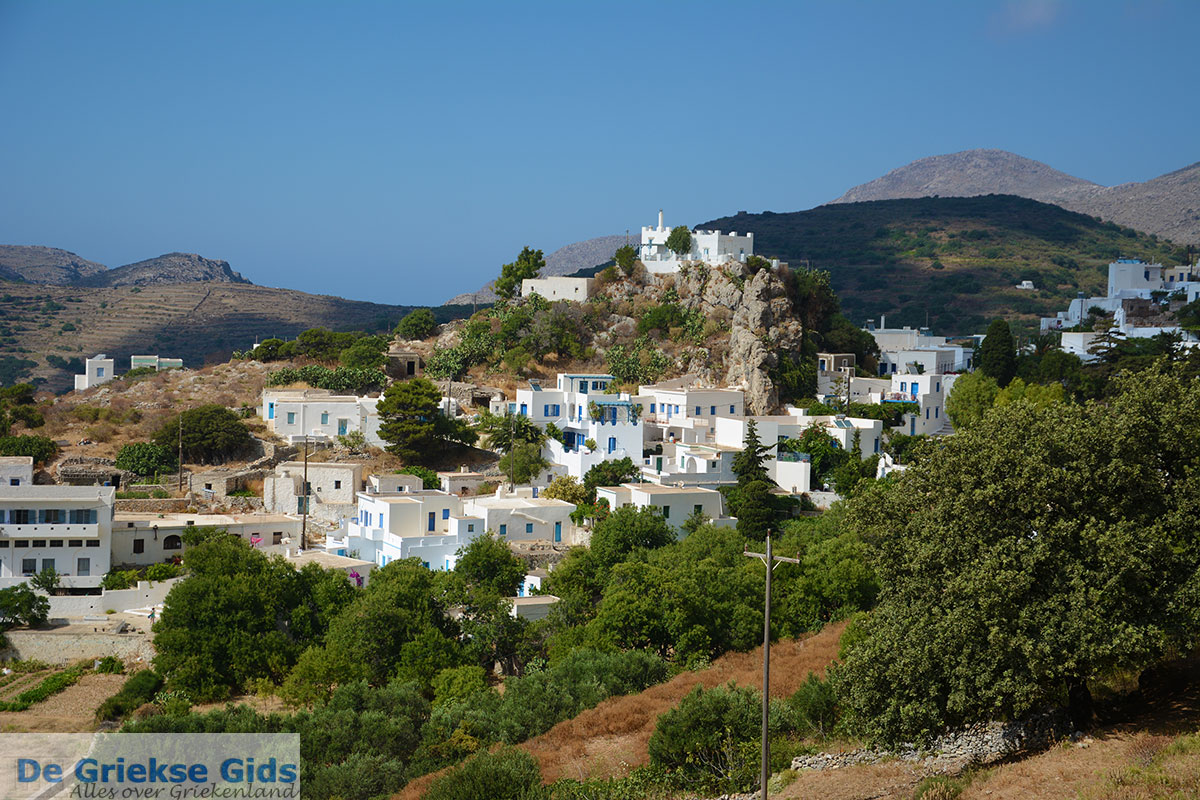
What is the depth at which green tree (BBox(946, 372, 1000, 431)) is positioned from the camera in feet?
151

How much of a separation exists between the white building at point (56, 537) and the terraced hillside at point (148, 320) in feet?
226

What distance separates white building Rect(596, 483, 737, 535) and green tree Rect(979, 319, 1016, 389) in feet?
61.6

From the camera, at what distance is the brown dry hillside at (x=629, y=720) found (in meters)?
19.2

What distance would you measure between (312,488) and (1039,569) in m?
29.3

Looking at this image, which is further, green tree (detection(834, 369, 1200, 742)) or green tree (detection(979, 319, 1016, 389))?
green tree (detection(979, 319, 1016, 389))

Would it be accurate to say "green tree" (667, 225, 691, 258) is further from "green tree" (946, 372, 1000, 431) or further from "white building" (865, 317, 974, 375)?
"green tree" (946, 372, 1000, 431)

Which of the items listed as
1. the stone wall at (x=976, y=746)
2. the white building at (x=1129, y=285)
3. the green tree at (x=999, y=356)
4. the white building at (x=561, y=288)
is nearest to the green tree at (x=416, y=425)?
the white building at (x=561, y=288)

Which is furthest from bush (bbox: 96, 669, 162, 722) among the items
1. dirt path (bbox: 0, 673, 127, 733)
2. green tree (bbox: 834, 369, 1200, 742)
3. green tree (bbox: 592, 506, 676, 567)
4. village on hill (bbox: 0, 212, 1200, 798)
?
green tree (bbox: 834, 369, 1200, 742)

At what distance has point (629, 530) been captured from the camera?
3434 cm

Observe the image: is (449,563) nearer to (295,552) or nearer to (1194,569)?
(295,552)

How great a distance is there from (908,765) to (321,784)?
9.90m

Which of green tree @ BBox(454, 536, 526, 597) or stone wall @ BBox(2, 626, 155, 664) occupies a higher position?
green tree @ BBox(454, 536, 526, 597)

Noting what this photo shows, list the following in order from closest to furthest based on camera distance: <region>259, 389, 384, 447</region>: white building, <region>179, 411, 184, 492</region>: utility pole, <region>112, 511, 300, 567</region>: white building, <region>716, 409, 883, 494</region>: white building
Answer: <region>112, 511, 300, 567</region>: white building, <region>716, 409, 883, 494</region>: white building, <region>179, 411, 184, 492</region>: utility pole, <region>259, 389, 384, 447</region>: white building

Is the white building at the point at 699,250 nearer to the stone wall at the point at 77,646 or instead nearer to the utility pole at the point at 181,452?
the utility pole at the point at 181,452
